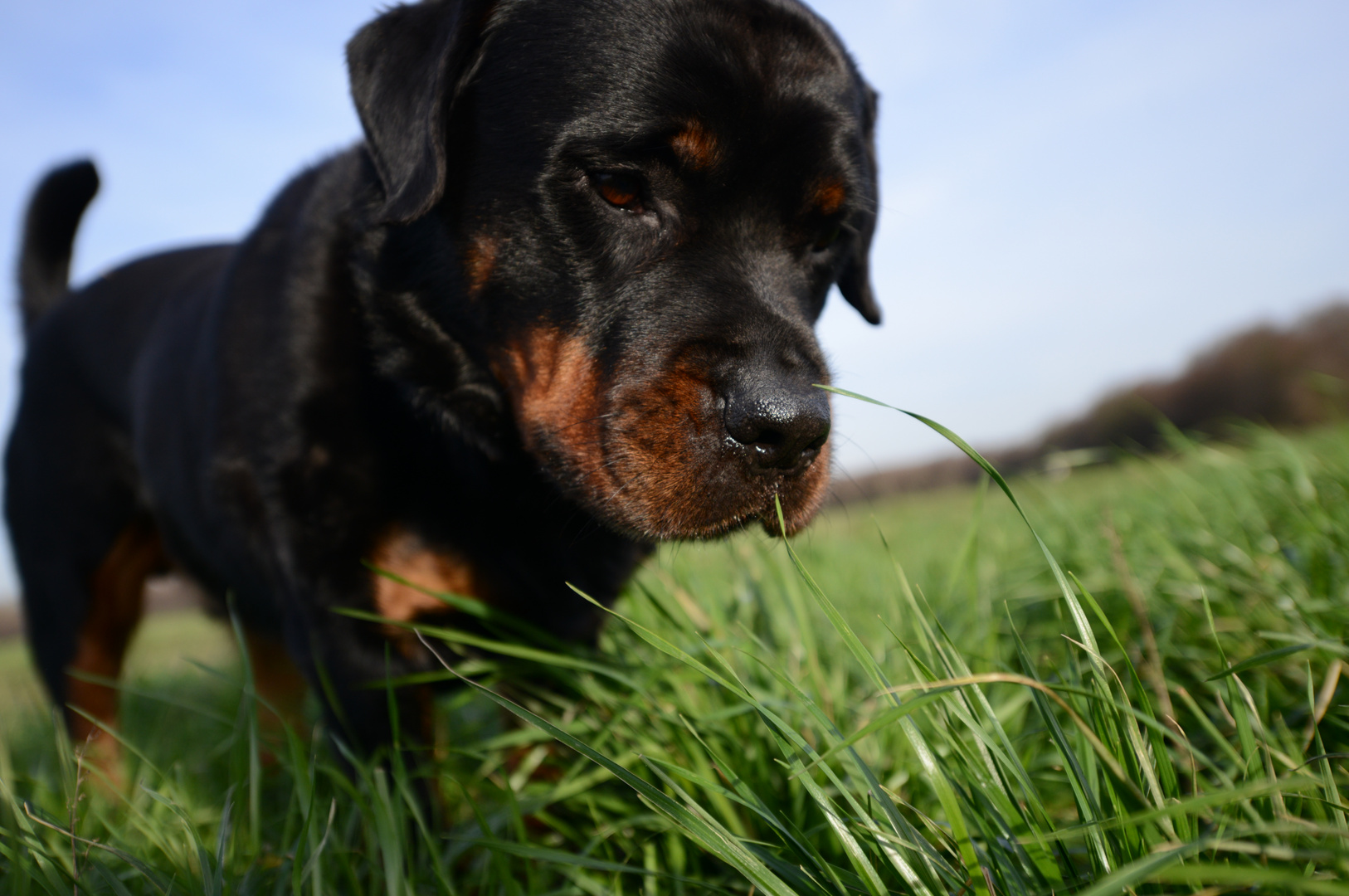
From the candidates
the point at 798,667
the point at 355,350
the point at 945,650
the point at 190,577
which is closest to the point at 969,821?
the point at 945,650

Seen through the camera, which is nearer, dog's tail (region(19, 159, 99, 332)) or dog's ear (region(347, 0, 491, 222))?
dog's ear (region(347, 0, 491, 222))

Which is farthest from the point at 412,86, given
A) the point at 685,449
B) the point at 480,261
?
the point at 685,449

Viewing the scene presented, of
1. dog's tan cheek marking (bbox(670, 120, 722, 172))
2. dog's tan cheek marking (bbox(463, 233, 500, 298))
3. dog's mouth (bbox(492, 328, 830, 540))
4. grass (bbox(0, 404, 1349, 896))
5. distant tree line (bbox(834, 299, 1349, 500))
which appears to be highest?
dog's tan cheek marking (bbox(670, 120, 722, 172))

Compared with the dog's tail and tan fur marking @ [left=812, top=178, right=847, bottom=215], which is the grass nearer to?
tan fur marking @ [left=812, top=178, right=847, bottom=215]

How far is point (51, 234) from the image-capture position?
12.0ft

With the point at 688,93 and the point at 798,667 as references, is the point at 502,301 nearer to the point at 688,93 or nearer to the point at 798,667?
the point at 688,93

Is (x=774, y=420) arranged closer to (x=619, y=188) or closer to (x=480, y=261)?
(x=619, y=188)

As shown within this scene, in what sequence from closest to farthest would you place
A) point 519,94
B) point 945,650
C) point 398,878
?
point 398,878 < point 945,650 < point 519,94

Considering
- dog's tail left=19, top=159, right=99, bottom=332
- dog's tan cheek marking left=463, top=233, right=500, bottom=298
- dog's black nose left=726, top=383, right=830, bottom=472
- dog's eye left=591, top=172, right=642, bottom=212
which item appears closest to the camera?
dog's black nose left=726, top=383, right=830, bottom=472

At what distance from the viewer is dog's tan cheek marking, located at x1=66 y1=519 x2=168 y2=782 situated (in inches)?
112

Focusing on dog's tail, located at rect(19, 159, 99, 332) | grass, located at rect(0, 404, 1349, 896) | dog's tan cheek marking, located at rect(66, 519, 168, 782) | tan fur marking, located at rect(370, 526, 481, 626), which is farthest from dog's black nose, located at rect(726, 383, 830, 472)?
dog's tail, located at rect(19, 159, 99, 332)

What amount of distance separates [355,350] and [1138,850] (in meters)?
1.92

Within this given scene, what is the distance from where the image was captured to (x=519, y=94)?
1.91 m

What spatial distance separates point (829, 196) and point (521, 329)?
2.72ft
